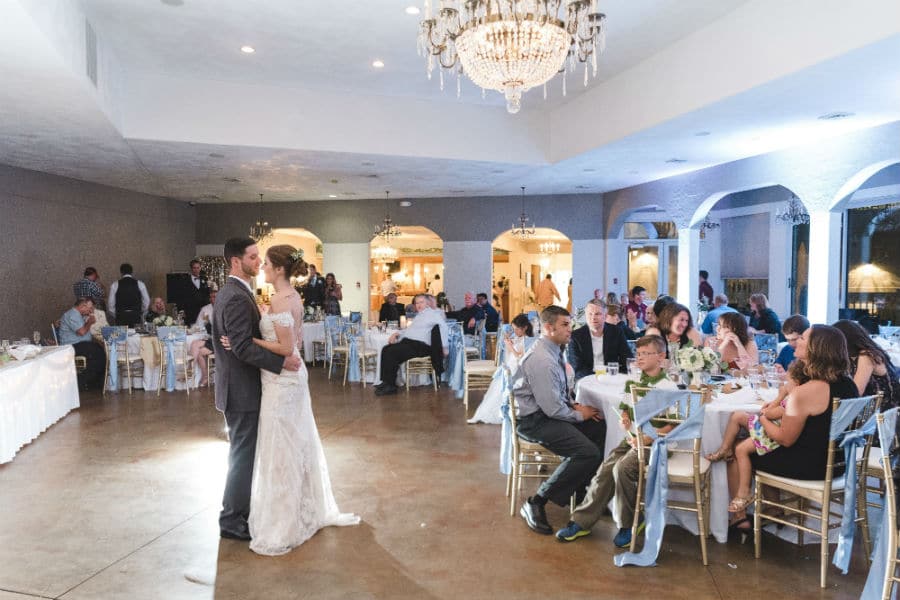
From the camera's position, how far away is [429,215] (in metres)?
14.5

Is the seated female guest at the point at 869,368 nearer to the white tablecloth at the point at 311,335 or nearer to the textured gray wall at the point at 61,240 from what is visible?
the white tablecloth at the point at 311,335

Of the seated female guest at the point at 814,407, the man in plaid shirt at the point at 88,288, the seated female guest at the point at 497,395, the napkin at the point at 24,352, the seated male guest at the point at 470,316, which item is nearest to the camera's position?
the seated female guest at the point at 814,407

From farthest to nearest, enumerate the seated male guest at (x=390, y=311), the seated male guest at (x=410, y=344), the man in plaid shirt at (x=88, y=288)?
the seated male guest at (x=390, y=311) → the man in plaid shirt at (x=88, y=288) → the seated male guest at (x=410, y=344)

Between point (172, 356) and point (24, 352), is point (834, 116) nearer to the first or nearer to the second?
point (172, 356)

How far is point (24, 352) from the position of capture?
6.28 metres

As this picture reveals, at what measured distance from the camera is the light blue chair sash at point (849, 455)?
3.37 metres

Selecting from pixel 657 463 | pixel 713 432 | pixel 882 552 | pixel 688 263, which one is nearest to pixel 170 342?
pixel 657 463

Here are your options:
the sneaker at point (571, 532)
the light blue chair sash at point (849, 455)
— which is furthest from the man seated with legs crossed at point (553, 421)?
the light blue chair sash at point (849, 455)

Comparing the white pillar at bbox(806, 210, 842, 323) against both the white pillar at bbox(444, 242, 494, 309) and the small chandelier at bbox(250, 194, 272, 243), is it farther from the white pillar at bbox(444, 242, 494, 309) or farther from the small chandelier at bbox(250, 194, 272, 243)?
the small chandelier at bbox(250, 194, 272, 243)

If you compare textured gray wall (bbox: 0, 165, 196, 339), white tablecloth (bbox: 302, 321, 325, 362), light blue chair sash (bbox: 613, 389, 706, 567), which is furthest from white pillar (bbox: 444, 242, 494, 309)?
light blue chair sash (bbox: 613, 389, 706, 567)

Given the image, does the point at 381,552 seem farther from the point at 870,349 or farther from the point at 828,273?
the point at 828,273

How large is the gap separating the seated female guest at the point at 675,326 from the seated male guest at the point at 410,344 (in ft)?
12.8

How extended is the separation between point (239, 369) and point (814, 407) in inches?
130

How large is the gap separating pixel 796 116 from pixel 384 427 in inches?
223
